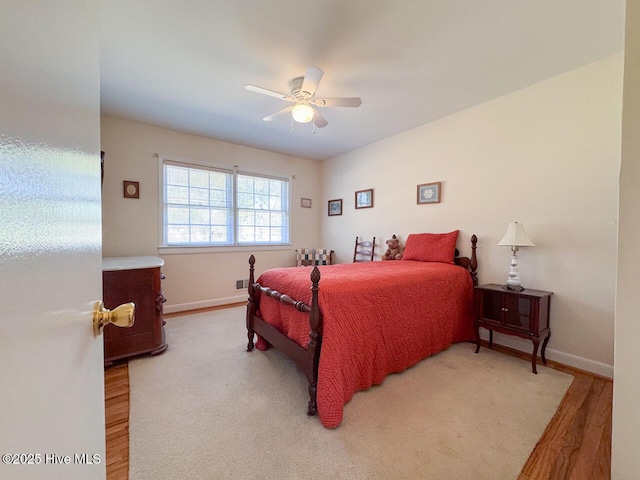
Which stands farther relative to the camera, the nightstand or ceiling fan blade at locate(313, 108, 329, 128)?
ceiling fan blade at locate(313, 108, 329, 128)

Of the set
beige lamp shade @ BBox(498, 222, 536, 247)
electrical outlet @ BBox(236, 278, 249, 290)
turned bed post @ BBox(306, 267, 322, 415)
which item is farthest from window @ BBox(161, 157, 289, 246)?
beige lamp shade @ BBox(498, 222, 536, 247)

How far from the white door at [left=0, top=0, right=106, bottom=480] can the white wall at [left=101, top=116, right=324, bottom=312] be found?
134 inches

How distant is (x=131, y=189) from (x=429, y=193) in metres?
3.87

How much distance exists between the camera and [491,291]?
99.6 inches

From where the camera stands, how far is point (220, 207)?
4.21 meters

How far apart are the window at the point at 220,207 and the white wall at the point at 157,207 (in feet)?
0.47

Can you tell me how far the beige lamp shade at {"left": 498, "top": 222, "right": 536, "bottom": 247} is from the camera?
2.39m

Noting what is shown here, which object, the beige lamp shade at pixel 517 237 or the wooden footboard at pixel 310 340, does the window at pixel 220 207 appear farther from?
the beige lamp shade at pixel 517 237

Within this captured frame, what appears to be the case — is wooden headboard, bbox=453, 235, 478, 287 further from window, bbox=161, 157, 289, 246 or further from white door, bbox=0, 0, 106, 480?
white door, bbox=0, 0, 106, 480

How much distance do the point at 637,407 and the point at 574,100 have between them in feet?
8.23

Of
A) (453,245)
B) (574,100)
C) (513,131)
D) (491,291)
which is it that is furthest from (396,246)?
(574,100)

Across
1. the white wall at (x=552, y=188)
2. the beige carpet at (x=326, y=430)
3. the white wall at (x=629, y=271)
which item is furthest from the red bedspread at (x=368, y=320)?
the white wall at (x=629, y=271)

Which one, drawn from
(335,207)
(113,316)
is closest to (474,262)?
(335,207)

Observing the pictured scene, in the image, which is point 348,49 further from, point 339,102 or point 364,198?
point 364,198
